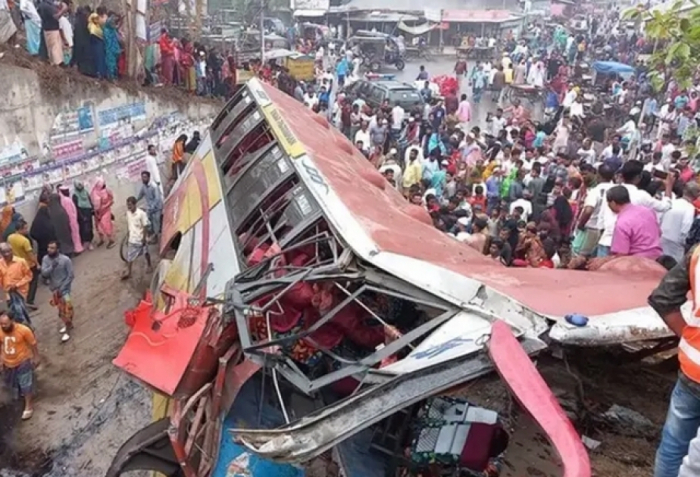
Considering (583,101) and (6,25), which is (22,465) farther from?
(583,101)

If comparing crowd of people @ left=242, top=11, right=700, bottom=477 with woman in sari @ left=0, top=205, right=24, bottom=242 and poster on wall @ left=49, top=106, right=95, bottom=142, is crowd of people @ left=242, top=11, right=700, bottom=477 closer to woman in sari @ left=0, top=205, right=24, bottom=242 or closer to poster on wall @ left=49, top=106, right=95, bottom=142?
poster on wall @ left=49, top=106, right=95, bottom=142

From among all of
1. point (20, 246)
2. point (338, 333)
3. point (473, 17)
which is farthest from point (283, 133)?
point (473, 17)

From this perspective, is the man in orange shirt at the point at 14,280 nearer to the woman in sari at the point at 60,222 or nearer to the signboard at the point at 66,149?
the woman in sari at the point at 60,222

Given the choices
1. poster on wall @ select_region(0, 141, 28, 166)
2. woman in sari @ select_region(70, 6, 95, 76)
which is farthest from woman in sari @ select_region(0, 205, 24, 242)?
woman in sari @ select_region(70, 6, 95, 76)

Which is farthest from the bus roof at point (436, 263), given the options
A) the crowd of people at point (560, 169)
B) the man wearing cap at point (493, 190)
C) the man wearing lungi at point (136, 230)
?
the man wearing cap at point (493, 190)

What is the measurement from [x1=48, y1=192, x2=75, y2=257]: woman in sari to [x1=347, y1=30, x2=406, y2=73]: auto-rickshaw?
64.7 ft

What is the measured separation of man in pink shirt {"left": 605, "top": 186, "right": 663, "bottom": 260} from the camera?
18.8ft

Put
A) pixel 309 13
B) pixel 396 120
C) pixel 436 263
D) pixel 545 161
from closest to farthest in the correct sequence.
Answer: pixel 436 263
pixel 545 161
pixel 396 120
pixel 309 13

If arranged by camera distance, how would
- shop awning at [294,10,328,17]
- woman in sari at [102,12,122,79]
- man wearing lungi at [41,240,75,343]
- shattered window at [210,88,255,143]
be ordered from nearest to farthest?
man wearing lungi at [41,240,75,343], shattered window at [210,88,255,143], woman in sari at [102,12,122,79], shop awning at [294,10,328,17]

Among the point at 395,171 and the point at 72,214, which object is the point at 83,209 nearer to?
the point at 72,214

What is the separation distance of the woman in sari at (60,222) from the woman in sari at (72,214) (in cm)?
8

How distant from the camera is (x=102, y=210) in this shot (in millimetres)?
10594

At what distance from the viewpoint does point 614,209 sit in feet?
19.5

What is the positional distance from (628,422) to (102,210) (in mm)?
8539
